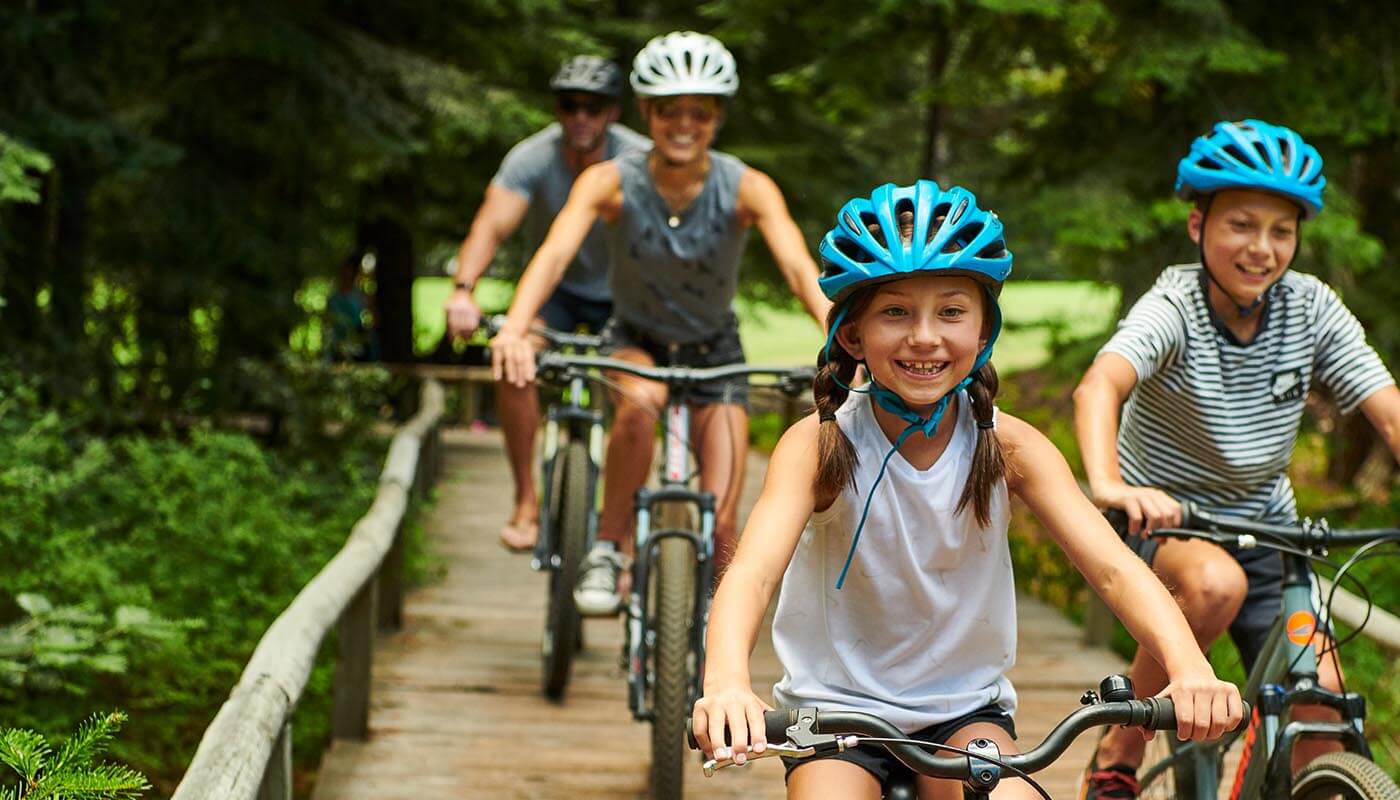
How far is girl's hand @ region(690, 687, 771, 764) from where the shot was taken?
2.68 metres

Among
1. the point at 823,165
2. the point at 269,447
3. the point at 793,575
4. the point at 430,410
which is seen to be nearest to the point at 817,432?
the point at 793,575

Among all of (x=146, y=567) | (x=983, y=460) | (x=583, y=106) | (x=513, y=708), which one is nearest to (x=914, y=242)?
(x=983, y=460)

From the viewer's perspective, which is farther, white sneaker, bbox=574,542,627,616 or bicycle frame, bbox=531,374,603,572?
bicycle frame, bbox=531,374,603,572

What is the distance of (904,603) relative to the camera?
3342mm

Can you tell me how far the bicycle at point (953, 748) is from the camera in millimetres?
2715

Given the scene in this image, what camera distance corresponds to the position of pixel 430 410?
12.4 m

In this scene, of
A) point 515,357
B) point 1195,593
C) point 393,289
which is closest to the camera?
point 1195,593

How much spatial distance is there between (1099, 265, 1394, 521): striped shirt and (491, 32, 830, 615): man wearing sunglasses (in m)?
1.43

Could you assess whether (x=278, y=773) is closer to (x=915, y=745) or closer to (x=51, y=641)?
(x=51, y=641)

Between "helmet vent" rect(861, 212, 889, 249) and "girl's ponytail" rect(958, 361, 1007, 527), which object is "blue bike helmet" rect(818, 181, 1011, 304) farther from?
"girl's ponytail" rect(958, 361, 1007, 527)

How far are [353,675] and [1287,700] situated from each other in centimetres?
366

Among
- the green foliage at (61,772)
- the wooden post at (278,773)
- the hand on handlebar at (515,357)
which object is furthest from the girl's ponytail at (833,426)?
the hand on handlebar at (515,357)

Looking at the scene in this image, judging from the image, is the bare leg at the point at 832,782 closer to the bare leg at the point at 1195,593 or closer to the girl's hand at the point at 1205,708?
the girl's hand at the point at 1205,708

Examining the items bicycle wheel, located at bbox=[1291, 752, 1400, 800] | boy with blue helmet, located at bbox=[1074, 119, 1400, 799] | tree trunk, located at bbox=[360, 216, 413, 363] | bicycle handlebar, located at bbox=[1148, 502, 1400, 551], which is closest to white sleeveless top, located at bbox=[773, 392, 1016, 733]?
bicycle handlebar, located at bbox=[1148, 502, 1400, 551]
